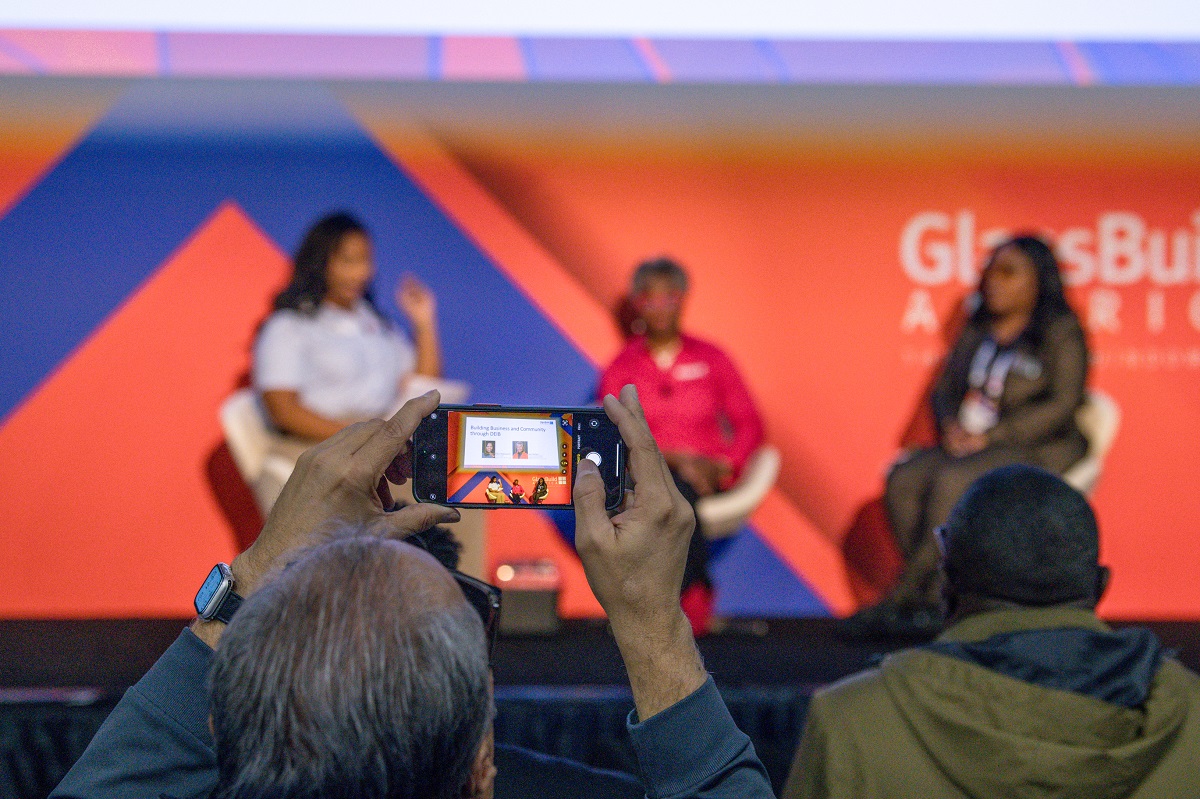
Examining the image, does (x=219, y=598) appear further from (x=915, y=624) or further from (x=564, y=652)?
(x=915, y=624)

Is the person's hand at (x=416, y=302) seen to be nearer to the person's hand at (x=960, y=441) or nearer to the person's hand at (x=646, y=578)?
the person's hand at (x=960, y=441)

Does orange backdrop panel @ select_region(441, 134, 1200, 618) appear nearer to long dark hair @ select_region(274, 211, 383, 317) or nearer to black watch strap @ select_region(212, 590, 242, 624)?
long dark hair @ select_region(274, 211, 383, 317)

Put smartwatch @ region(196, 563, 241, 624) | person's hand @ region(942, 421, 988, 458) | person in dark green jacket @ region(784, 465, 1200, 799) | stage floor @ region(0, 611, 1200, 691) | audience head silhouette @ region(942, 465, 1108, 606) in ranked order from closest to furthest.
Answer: smartwatch @ region(196, 563, 241, 624), person in dark green jacket @ region(784, 465, 1200, 799), audience head silhouette @ region(942, 465, 1108, 606), stage floor @ region(0, 611, 1200, 691), person's hand @ region(942, 421, 988, 458)

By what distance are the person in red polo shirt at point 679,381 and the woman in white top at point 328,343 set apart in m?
0.86

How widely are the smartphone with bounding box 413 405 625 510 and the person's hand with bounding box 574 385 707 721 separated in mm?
268

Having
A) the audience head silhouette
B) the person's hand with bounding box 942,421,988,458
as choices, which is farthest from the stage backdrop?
the audience head silhouette

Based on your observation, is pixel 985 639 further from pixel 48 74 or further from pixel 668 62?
pixel 48 74

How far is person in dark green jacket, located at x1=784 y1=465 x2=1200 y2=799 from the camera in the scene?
4.59ft

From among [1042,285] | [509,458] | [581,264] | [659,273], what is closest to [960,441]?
[1042,285]

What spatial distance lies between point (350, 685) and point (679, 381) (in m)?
3.37

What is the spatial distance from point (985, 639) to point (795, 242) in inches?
121

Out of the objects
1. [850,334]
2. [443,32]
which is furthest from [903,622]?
[443,32]

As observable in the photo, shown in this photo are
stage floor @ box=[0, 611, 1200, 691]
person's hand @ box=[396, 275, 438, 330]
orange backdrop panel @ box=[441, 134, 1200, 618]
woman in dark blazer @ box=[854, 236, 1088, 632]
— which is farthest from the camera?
orange backdrop panel @ box=[441, 134, 1200, 618]

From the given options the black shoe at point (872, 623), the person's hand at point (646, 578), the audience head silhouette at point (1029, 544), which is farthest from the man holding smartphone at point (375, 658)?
the black shoe at point (872, 623)
